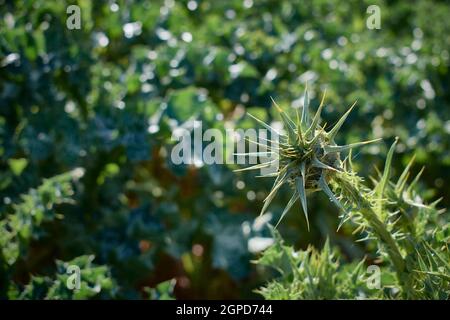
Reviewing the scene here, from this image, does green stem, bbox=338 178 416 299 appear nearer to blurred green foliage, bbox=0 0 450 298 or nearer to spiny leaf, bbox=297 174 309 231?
spiny leaf, bbox=297 174 309 231

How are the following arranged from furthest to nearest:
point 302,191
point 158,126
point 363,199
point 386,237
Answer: point 158,126 → point 386,237 → point 363,199 → point 302,191

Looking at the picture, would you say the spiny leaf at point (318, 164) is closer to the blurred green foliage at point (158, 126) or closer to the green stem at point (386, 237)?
the green stem at point (386, 237)

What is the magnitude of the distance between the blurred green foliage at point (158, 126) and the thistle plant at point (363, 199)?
687mm

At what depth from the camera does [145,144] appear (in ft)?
6.86

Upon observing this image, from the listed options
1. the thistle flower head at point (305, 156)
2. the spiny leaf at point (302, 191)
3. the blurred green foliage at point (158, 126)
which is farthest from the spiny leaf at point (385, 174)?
the blurred green foliage at point (158, 126)

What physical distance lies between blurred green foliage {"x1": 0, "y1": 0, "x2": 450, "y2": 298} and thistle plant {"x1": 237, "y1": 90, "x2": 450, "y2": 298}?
2.25 ft

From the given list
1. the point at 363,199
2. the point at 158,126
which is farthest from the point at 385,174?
the point at 158,126

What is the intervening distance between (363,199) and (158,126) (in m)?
1.05

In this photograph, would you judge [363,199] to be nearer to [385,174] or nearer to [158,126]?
[385,174]

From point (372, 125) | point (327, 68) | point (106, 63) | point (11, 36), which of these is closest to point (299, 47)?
point (327, 68)

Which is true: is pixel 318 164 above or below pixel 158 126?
below

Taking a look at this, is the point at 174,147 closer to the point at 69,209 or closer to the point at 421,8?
the point at 69,209

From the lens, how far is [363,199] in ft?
4.00

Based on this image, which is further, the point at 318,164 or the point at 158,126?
the point at 158,126
